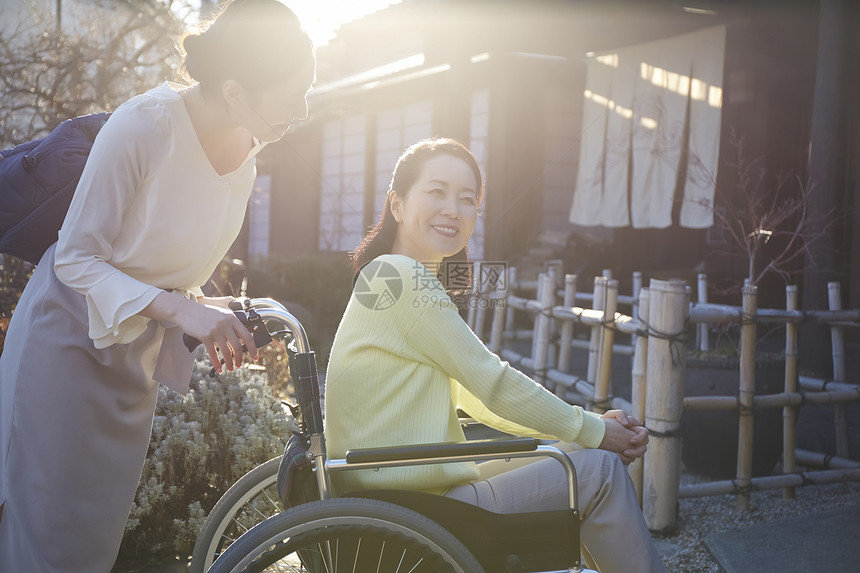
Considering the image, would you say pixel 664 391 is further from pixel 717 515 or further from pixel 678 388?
pixel 717 515

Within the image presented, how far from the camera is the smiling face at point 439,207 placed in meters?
1.86

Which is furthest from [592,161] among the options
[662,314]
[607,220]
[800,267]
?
[662,314]

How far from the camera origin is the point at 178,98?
5.41ft

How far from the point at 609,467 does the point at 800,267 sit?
707 centimetres

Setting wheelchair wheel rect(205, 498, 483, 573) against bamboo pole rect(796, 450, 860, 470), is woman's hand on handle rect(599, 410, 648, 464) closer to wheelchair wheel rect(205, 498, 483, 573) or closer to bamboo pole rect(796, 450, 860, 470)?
wheelchair wheel rect(205, 498, 483, 573)

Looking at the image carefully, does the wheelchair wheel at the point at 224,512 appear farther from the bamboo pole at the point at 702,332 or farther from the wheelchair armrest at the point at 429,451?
the bamboo pole at the point at 702,332

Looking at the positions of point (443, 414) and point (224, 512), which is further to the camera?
point (224, 512)

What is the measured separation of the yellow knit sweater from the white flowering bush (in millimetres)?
1214

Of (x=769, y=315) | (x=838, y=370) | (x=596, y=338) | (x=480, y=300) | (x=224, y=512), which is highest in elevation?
(x=769, y=315)

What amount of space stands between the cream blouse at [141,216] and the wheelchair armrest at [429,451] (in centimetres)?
52

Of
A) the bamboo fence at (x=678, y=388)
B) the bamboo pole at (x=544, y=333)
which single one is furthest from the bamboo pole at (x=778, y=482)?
the bamboo pole at (x=544, y=333)

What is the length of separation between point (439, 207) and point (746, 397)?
2.27 metres

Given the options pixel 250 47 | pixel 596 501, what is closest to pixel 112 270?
pixel 250 47

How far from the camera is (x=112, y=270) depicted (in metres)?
1.46
